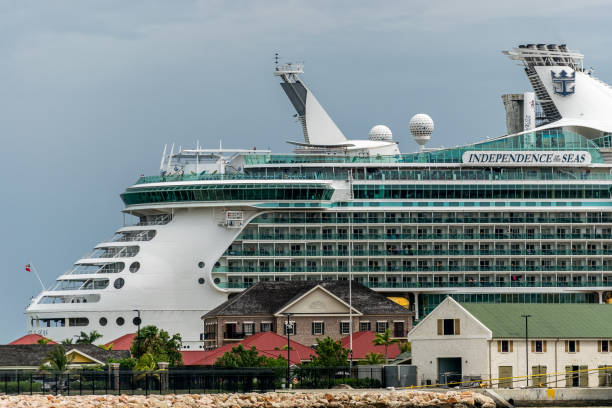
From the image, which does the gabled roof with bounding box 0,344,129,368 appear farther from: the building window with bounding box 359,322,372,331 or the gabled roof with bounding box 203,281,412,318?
the building window with bounding box 359,322,372,331

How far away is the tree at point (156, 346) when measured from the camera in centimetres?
10238

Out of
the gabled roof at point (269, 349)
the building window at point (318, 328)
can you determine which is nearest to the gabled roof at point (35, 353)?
the gabled roof at point (269, 349)

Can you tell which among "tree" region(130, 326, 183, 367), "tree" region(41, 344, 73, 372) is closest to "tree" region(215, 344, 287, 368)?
"tree" region(130, 326, 183, 367)

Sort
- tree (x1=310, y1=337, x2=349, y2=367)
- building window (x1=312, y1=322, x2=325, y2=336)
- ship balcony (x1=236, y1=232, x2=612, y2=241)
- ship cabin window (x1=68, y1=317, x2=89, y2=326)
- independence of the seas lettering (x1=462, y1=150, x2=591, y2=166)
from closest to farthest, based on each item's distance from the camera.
Result: tree (x1=310, y1=337, x2=349, y2=367)
building window (x1=312, y1=322, x2=325, y2=336)
ship cabin window (x1=68, y1=317, x2=89, y2=326)
ship balcony (x1=236, y1=232, x2=612, y2=241)
independence of the seas lettering (x1=462, y1=150, x2=591, y2=166)

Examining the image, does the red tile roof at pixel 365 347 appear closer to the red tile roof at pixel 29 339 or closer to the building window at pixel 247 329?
the building window at pixel 247 329

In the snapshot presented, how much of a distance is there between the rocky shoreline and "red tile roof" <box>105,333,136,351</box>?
82.8 ft

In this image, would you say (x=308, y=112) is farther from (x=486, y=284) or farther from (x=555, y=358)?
(x=555, y=358)

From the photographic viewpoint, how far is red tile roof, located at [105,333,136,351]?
109 meters

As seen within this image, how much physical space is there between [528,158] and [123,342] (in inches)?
1381

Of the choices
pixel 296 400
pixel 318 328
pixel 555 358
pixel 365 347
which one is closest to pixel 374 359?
pixel 365 347

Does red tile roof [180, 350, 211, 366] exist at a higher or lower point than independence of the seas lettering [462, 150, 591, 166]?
lower

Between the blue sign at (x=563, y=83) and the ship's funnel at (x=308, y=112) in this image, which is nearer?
the ship's funnel at (x=308, y=112)

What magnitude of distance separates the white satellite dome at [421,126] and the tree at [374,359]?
3038cm

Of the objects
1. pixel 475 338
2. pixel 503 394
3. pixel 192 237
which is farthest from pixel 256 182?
pixel 503 394
